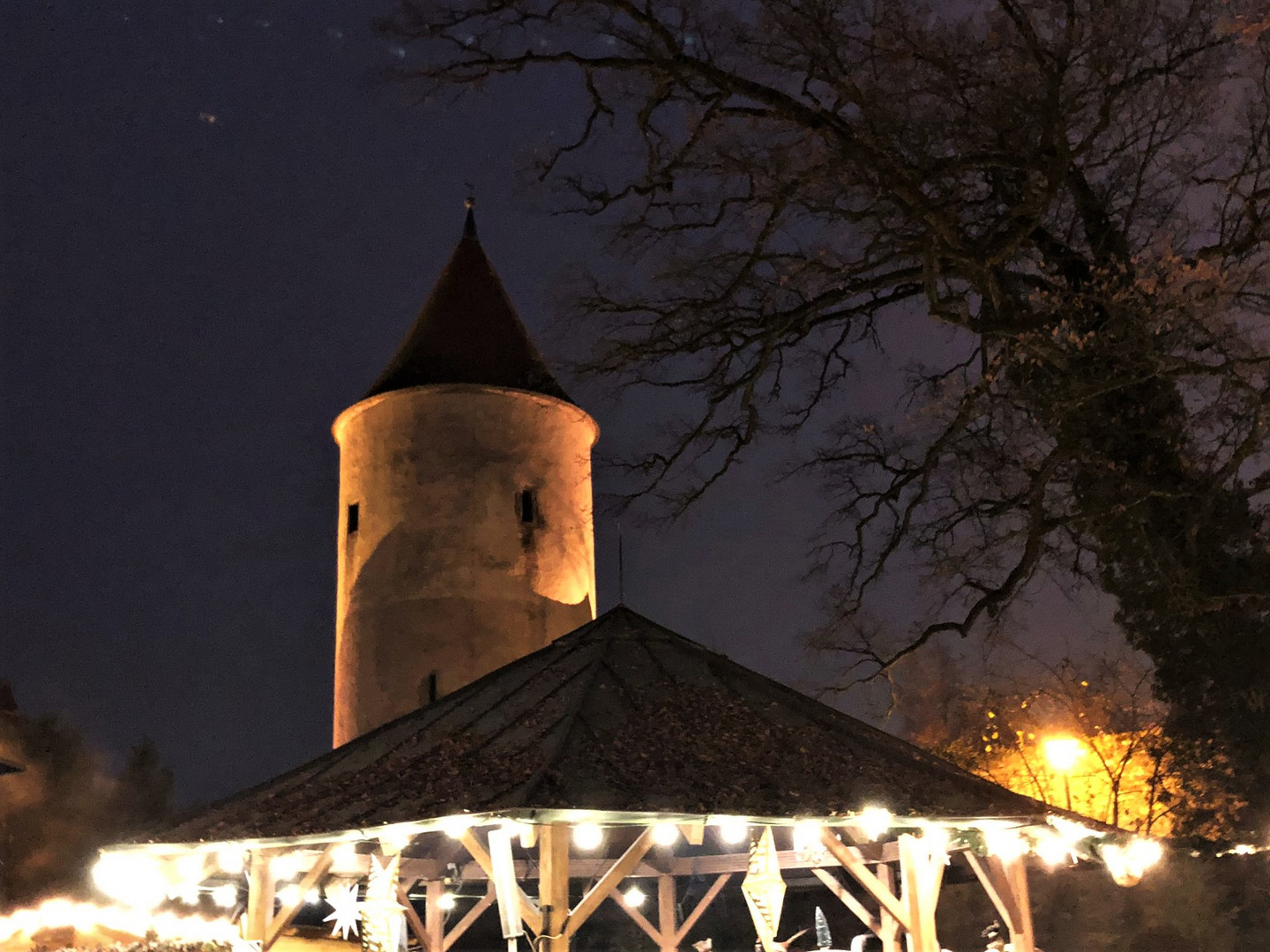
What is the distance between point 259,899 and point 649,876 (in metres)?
6.43

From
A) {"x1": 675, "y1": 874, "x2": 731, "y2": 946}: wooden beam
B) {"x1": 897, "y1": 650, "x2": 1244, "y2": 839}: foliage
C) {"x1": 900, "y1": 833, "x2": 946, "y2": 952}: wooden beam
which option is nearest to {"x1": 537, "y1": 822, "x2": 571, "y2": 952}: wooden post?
{"x1": 900, "y1": 833, "x2": 946, "y2": 952}: wooden beam

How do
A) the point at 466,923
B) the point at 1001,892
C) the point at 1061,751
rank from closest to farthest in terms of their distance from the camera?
the point at 1001,892 < the point at 466,923 < the point at 1061,751

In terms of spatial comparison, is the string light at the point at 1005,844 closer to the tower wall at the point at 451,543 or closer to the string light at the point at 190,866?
the string light at the point at 190,866

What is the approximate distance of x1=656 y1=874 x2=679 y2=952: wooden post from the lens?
49.2 feet

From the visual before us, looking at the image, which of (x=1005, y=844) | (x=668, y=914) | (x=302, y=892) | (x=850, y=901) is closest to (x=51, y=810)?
(x=668, y=914)

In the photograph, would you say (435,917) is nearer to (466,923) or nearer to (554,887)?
(466,923)

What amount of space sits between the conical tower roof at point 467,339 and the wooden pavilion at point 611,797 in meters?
10.8

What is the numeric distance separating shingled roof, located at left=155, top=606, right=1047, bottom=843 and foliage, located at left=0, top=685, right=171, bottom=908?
16.8 meters

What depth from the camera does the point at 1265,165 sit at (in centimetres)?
1187

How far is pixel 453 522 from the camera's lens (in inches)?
852

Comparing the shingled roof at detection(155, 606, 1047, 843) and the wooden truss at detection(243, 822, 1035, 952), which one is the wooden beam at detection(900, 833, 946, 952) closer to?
the wooden truss at detection(243, 822, 1035, 952)

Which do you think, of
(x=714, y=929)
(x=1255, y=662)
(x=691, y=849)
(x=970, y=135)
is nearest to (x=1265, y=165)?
(x=970, y=135)

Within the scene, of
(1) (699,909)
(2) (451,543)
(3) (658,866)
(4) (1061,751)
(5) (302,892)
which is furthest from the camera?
(2) (451,543)

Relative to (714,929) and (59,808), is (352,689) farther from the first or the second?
(59,808)
